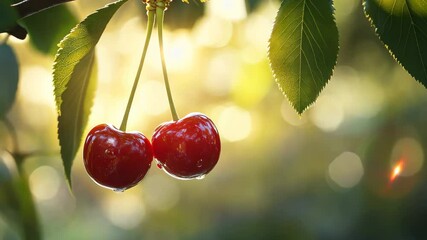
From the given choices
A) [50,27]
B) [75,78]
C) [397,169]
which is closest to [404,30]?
[75,78]

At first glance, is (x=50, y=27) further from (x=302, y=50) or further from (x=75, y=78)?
(x=302, y=50)

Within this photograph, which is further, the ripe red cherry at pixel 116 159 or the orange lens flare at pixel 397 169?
the orange lens flare at pixel 397 169

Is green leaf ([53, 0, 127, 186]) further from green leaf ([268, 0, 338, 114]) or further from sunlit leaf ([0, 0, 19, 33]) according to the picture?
green leaf ([268, 0, 338, 114])

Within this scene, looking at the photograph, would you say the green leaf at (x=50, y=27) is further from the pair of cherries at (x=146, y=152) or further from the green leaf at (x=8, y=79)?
the pair of cherries at (x=146, y=152)

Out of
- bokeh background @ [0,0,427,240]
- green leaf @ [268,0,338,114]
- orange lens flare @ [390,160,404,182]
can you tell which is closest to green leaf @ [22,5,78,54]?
green leaf @ [268,0,338,114]

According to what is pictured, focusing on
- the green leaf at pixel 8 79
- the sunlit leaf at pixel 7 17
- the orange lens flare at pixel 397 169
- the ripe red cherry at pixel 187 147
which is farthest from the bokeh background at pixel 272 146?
the sunlit leaf at pixel 7 17

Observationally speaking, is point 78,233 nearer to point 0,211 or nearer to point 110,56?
point 110,56
